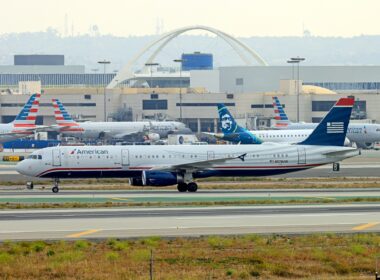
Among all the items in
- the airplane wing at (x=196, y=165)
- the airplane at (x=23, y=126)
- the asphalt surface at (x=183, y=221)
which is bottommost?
the asphalt surface at (x=183, y=221)

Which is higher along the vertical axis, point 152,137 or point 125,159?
point 125,159

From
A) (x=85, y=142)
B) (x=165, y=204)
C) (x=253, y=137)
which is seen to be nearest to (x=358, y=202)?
(x=165, y=204)

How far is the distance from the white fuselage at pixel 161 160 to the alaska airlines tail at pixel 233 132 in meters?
46.0

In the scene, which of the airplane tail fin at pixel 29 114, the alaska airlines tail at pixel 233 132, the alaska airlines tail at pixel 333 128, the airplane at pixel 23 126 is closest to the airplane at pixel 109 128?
the airplane at pixel 23 126

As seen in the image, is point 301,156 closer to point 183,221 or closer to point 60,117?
point 183,221

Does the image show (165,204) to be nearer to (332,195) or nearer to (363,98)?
(332,195)

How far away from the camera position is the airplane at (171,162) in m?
76.9

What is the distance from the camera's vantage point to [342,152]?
80.0m

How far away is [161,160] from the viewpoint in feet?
256

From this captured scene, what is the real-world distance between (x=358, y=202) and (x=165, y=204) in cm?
1166

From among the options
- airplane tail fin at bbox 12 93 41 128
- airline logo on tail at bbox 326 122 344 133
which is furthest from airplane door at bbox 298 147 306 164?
airplane tail fin at bbox 12 93 41 128

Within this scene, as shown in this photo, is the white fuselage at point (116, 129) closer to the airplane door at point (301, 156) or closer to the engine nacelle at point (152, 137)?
the engine nacelle at point (152, 137)

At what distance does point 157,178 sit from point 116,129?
9476cm

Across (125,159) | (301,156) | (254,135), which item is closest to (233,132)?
(254,135)
